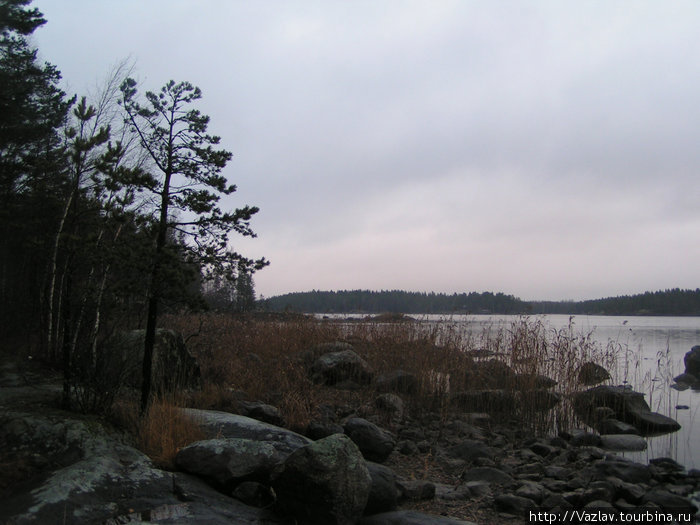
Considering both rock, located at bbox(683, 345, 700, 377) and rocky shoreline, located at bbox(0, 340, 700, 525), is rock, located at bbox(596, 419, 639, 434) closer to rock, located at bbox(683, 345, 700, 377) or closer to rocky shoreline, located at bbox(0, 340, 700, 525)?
rocky shoreline, located at bbox(0, 340, 700, 525)

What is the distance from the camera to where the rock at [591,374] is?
911 cm

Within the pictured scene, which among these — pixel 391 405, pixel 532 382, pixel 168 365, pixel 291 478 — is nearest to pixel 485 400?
pixel 532 382

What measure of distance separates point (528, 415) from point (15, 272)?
13.3m

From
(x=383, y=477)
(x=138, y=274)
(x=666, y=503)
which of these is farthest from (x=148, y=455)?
(x=666, y=503)

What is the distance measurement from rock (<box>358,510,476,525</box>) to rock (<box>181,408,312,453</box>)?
111cm

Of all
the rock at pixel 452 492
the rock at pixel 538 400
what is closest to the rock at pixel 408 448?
the rock at pixel 452 492

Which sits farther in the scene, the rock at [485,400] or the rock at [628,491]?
the rock at [485,400]

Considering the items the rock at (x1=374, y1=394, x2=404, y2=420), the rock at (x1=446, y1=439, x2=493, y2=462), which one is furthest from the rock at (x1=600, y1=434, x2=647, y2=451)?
the rock at (x1=374, y1=394, x2=404, y2=420)

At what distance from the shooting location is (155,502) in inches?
140

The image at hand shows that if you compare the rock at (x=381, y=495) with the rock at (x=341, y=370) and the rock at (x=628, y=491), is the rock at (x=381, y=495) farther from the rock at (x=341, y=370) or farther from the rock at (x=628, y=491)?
the rock at (x=341, y=370)

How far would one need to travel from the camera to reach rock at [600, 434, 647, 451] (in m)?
7.58

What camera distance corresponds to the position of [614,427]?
27.5 feet

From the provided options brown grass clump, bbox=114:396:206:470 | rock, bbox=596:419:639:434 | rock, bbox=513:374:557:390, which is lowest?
rock, bbox=596:419:639:434

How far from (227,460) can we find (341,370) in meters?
6.07
